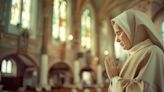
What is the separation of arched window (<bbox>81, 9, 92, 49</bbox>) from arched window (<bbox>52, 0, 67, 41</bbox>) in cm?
217

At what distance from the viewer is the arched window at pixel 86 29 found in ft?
76.4

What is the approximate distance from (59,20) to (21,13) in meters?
3.48

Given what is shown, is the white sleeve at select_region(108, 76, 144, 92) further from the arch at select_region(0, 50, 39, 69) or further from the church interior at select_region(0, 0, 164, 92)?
the arch at select_region(0, 50, 39, 69)

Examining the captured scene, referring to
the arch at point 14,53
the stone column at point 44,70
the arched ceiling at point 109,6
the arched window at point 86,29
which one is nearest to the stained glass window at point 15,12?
the arch at point 14,53

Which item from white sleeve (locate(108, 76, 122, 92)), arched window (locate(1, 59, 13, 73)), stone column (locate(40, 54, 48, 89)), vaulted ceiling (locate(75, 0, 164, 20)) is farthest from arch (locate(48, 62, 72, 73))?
white sleeve (locate(108, 76, 122, 92))

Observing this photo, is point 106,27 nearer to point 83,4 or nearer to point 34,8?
point 83,4

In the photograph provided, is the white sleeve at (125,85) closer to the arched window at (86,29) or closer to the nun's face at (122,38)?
the nun's face at (122,38)

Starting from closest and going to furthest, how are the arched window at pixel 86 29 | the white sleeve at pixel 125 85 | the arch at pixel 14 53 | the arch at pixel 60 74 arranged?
the white sleeve at pixel 125 85
the arch at pixel 14 53
the arch at pixel 60 74
the arched window at pixel 86 29

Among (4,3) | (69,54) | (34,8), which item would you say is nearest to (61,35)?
(69,54)

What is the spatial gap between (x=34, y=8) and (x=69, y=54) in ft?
13.5

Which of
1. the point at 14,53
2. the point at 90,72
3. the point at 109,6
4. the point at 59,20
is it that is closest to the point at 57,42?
the point at 59,20

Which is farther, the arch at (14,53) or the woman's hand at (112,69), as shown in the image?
the arch at (14,53)

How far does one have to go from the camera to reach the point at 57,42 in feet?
66.5

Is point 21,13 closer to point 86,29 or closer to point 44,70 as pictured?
point 44,70
